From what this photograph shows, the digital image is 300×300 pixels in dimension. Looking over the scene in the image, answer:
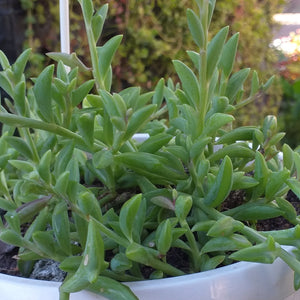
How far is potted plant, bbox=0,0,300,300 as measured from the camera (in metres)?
0.30

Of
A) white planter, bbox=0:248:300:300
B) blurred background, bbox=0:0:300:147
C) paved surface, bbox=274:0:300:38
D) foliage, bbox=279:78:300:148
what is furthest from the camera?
paved surface, bbox=274:0:300:38

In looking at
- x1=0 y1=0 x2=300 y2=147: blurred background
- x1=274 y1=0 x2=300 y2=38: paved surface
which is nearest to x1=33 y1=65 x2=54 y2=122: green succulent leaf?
x1=0 y1=0 x2=300 y2=147: blurred background

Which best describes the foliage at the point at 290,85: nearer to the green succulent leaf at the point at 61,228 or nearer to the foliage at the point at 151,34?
the foliage at the point at 151,34

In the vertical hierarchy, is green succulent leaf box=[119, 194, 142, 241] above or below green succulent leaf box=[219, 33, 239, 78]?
below

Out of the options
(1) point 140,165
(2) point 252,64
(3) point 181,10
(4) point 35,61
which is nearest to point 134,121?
(1) point 140,165

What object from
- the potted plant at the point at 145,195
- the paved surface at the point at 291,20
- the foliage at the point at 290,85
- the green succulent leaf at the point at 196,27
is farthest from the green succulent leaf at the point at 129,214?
the paved surface at the point at 291,20

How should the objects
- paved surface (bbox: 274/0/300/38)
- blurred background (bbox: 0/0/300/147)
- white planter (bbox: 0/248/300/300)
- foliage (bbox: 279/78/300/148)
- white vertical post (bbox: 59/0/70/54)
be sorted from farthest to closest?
paved surface (bbox: 274/0/300/38) → foliage (bbox: 279/78/300/148) → blurred background (bbox: 0/0/300/147) → white vertical post (bbox: 59/0/70/54) → white planter (bbox: 0/248/300/300)

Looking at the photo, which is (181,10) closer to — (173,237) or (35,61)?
(35,61)

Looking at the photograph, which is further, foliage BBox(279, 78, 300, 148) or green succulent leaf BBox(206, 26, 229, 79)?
foliage BBox(279, 78, 300, 148)

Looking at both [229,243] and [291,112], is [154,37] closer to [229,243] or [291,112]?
[291,112]

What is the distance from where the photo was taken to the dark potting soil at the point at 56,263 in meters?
0.36

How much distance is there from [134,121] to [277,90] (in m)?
2.14

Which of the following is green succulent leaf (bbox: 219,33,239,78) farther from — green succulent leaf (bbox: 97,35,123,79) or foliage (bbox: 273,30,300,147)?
foliage (bbox: 273,30,300,147)

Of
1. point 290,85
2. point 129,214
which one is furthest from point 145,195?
point 290,85
